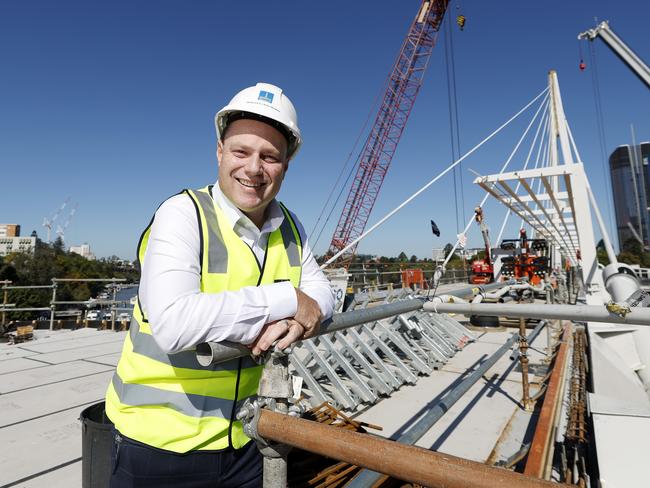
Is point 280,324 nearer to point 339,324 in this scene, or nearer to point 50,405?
point 339,324

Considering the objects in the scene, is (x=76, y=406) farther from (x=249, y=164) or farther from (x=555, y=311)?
(x=555, y=311)

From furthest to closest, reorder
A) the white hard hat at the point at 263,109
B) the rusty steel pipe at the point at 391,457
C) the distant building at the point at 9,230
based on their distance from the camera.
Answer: the distant building at the point at 9,230 < the white hard hat at the point at 263,109 < the rusty steel pipe at the point at 391,457

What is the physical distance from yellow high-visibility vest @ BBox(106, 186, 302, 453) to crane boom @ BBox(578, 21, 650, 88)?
80.2 ft

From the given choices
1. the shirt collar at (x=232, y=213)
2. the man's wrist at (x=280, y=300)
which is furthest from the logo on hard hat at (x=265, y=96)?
the man's wrist at (x=280, y=300)

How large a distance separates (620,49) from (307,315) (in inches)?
992

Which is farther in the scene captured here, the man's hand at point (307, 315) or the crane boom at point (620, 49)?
the crane boom at point (620, 49)

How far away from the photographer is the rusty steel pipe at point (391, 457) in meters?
0.64

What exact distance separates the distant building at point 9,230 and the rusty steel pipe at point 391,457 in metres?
198

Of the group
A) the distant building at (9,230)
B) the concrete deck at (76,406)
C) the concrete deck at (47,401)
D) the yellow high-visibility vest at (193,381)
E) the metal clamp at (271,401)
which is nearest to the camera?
the metal clamp at (271,401)

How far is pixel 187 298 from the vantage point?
1008 mm

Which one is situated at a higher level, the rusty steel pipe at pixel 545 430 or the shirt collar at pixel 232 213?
the shirt collar at pixel 232 213

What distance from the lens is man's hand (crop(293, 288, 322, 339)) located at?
114 centimetres

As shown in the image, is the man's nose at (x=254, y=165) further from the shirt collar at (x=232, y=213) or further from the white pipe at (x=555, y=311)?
the white pipe at (x=555, y=311)

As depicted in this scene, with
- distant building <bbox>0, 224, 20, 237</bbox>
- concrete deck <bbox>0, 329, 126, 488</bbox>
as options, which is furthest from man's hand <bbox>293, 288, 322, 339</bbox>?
distant building <bbox>0, 224, 20, 237</bbox>
